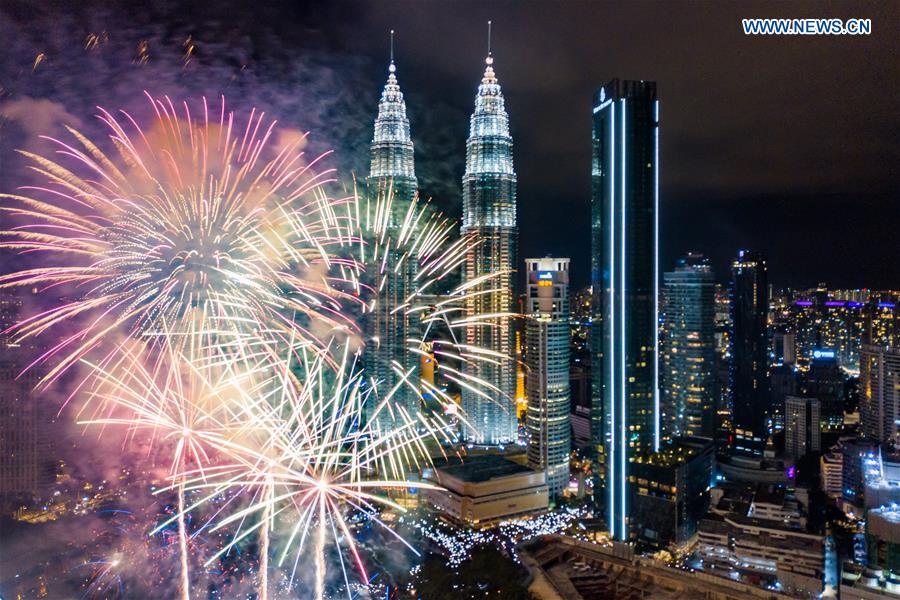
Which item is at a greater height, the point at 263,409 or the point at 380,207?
the point at 380,207

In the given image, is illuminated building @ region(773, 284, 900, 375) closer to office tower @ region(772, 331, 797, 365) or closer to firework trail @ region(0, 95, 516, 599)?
office tower @ region(772, 331, 797, 365)

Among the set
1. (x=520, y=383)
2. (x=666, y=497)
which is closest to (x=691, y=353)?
(x=520, y=383)

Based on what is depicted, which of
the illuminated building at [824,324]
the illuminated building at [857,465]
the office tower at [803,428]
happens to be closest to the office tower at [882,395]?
the illuminated building at [857,465]

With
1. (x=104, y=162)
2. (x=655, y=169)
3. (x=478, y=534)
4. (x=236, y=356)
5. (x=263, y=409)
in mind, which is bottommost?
(x=478, y=534)

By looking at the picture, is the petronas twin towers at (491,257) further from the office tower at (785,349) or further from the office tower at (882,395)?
the office tower at (785,349)

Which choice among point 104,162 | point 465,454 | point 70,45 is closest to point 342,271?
point 104,162

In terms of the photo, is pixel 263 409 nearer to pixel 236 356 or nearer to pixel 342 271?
pixel 236 356

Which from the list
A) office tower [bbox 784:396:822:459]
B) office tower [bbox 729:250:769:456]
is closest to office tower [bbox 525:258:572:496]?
office tower [bbox 729:250:769:456]
